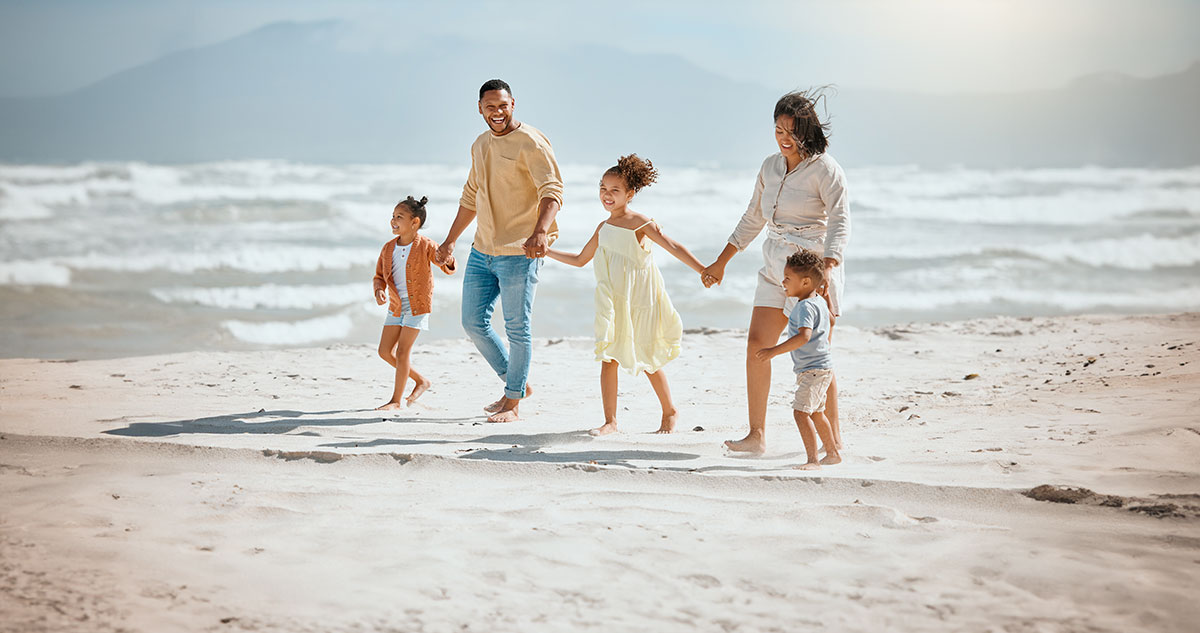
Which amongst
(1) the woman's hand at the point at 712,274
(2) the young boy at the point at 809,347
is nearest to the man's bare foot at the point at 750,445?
(2) the young boy at the point at 809,347

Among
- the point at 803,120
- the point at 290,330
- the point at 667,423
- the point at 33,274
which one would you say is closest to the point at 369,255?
the point at 33,274

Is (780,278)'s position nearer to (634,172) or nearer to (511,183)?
(634,172)

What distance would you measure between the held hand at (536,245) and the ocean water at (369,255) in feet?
17.2

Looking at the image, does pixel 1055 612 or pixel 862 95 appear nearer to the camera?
pixel 1055 612

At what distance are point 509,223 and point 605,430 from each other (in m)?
1.25

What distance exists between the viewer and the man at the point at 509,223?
528 cm

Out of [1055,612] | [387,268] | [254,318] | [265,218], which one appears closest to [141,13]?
[265,218]

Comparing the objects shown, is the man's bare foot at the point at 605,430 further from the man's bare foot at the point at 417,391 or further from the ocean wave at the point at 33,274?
the ocean wave at the point at 33,274

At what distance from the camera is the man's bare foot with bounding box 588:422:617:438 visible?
5.15 meters

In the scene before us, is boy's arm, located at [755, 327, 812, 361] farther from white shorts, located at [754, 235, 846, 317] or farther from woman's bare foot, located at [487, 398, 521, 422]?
woman's bare foot, located at [487, 398, 521, 422]

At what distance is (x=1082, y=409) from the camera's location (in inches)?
212

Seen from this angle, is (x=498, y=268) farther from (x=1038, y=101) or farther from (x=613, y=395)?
(x=1038, y=101)

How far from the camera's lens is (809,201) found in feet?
14.7

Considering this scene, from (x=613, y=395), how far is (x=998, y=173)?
112ft
